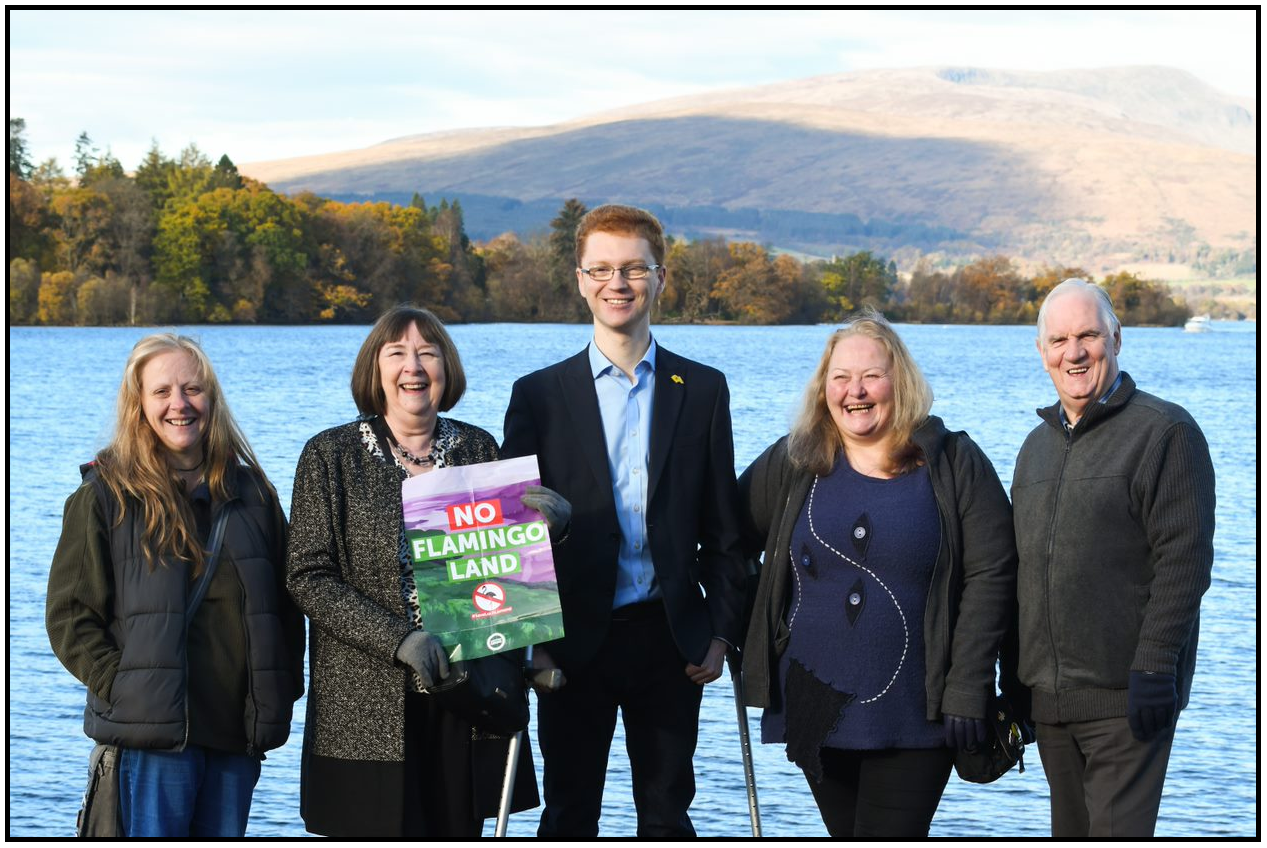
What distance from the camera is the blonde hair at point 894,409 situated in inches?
182

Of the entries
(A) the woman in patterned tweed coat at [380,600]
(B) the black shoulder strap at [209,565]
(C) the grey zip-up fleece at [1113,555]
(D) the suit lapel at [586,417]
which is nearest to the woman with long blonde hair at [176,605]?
(B) the black shoulder strap at [209,565]

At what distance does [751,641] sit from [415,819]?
124 centimetres

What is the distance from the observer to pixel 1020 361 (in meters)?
75.5

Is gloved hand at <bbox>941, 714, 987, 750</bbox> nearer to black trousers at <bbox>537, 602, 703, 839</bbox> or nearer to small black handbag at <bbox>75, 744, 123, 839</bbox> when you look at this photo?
black trousers at <bbox>537, 602, 703, 839</bbox>

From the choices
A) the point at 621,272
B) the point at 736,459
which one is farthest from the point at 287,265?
the point at 621,272

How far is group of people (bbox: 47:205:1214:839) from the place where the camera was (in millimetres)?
4422

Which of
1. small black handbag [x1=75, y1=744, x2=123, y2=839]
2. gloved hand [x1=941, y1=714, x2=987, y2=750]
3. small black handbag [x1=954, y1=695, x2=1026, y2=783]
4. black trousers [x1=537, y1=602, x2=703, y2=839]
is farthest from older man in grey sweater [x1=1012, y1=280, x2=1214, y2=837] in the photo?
small black handbag [x1=75, y1=744, x2=123, y2=839]

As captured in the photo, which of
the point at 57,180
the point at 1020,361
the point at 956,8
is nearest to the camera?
the point at 956,8

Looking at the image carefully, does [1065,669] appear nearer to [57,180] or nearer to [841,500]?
[841,500]

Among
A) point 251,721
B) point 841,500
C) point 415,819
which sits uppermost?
point 841,500

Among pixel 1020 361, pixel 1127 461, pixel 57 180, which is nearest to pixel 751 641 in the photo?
pixel 1127 461

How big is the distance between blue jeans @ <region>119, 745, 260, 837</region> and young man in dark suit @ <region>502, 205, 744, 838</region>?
1.05 metres

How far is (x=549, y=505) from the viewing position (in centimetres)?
450

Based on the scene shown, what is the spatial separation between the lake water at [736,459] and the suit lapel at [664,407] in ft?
1.37
